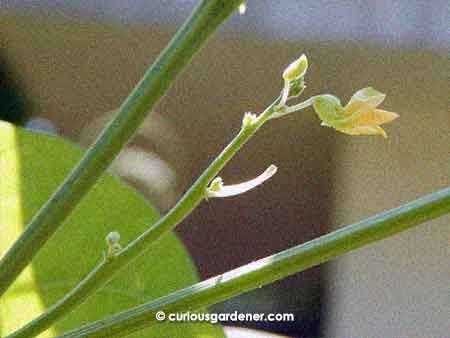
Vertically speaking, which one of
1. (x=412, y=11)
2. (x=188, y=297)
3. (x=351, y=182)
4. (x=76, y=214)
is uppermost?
(x=412, y=11)

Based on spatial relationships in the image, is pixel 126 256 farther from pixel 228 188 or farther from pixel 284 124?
pixel 284 124

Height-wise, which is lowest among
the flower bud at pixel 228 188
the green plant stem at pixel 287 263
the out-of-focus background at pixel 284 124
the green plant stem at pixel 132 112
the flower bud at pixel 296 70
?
the green plant stem at pixel 287 263

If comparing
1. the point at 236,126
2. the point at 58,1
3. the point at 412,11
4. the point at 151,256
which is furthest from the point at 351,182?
the point at 151,256

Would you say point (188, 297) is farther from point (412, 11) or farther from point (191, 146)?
point (191, 146)

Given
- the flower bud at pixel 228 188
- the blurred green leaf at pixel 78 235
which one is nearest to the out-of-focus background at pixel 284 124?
the blurred green leaf at pixel 78 235

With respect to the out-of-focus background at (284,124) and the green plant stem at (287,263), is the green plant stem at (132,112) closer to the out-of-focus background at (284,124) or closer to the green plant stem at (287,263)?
the green plant stem at (287,263)

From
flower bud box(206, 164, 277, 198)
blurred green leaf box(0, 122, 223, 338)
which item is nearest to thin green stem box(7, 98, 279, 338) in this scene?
flower bud box(206, 164, 277, 198)
